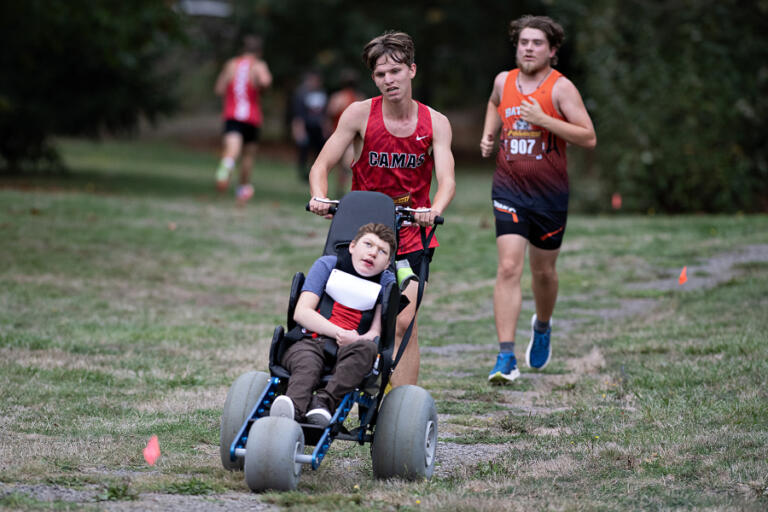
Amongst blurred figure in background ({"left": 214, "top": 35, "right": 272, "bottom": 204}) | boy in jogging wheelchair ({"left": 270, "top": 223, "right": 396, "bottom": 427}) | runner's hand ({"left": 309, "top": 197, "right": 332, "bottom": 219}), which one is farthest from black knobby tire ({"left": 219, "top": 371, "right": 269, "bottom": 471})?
blurred figure in background ({"left": 214, "top": 35, "right": 272, "bottom": 204})

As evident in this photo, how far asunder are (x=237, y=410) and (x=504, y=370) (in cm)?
267

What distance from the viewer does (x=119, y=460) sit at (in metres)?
4.92

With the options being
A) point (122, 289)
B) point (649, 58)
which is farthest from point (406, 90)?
point (649, 58)

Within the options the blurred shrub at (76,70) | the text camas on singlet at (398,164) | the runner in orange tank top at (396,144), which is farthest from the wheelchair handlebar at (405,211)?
the blurred shrub at (76,70)

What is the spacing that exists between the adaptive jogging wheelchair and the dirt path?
18 centimetres

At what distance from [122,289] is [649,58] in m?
9.70

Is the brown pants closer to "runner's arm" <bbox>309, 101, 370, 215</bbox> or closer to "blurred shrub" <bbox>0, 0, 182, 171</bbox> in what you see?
"runner's arm" <bbox>309, 101, 370, 215</bbox>

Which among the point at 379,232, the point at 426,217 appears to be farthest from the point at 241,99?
the point at 379,232

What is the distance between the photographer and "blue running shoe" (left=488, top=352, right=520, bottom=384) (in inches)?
276

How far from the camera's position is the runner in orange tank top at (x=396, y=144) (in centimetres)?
564

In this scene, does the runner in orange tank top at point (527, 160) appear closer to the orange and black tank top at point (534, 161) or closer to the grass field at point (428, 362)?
the orange and black tank top at point (534, 161)

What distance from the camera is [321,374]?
4.86 meters

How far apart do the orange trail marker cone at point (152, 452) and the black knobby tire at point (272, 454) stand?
68cm

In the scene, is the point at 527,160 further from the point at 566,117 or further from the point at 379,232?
the point at 379,232
